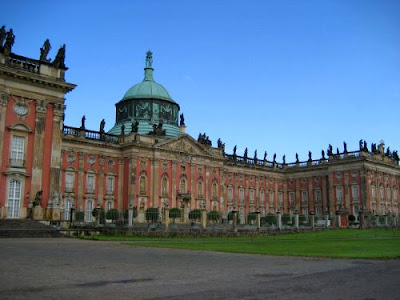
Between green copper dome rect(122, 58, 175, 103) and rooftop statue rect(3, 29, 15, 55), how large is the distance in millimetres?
30812

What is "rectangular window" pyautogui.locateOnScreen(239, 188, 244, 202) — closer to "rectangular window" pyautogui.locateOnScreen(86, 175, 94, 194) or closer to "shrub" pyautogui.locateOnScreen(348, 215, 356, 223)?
"shrub" pyautogui.locateOnScreen(348, 215, 356, 223)

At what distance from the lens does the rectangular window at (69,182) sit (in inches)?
2122

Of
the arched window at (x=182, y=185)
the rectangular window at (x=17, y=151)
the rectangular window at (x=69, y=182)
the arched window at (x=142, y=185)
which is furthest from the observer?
the arched window at (x=182, y=185)

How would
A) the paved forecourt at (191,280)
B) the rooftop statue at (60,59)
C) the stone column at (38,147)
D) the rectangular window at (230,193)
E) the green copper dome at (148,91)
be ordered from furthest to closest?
the rectangular window at (230,193) → the green copper dome at (148,91) → the rooftop statue at (60,59) → the stone column at (38,147) → the paved forecourt at (191,280)

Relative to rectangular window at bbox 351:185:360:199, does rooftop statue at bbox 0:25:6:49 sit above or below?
above

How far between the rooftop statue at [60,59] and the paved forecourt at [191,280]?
29.3m

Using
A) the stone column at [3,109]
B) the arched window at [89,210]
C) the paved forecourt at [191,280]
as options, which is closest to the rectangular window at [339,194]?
the arched window at [89,210]

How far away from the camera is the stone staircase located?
30000 mm

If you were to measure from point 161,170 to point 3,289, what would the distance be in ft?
173

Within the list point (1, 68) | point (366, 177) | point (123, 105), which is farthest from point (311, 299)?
point (366, 177)

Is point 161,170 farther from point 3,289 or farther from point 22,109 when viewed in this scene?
point 3,289

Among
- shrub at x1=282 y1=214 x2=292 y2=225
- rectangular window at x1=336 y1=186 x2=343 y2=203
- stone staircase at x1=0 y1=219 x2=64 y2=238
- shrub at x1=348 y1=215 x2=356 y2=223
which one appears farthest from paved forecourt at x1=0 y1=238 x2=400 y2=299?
rectangular window at x1=336 y1=186 x2=343 y2=203

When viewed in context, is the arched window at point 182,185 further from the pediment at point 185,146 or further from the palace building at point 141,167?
the pediment at point 185,146

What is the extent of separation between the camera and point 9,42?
37.3 meters
